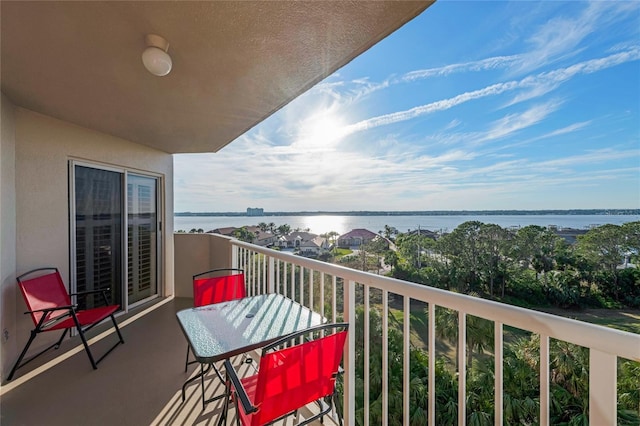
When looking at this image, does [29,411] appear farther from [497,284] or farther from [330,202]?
[497,284]

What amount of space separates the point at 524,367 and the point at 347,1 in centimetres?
902

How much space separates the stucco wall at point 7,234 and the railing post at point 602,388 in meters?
4.04

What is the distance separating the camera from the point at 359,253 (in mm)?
14680

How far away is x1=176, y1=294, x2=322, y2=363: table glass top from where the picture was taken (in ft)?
4.91

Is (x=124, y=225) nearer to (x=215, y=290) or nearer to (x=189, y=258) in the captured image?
(x=189, y=258)

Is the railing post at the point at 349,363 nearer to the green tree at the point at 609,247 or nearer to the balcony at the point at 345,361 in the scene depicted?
the balcony at the point at 345,361

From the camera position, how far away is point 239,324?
1.80m

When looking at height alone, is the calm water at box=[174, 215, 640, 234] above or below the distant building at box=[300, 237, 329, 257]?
above

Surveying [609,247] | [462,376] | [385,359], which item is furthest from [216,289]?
[609,247]

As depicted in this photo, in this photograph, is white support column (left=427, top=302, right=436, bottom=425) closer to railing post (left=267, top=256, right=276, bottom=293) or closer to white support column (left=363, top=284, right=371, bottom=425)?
white support column (left=363, top=284, right=371, bottom=425)

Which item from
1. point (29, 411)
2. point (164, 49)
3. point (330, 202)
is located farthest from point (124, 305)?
point (330, 202)

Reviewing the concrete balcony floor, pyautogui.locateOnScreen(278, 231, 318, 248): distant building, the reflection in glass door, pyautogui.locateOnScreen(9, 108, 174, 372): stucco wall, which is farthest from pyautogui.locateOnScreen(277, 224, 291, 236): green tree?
the concrete balcony floor

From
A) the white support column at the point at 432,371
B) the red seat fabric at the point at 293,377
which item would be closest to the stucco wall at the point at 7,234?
the red seat fabric at the point at 293,377

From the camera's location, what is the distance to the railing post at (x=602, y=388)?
29.0 inches
